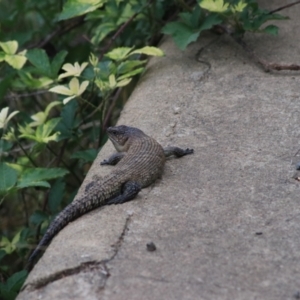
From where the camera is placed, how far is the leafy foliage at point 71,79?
16.0 ft

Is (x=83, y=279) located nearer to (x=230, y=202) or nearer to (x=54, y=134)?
(x=230, y=202)

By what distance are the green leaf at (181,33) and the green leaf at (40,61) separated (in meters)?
0.92

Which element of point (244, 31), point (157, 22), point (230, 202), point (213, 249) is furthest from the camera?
point (157, 22)

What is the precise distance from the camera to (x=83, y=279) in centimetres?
293

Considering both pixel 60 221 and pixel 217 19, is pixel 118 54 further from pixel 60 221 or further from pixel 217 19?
pixel 60 221

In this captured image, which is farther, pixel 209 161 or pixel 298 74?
pixel 298 74

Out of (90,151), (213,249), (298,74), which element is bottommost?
(90,151)

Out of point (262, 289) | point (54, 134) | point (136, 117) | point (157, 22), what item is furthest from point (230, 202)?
point (157, 22)

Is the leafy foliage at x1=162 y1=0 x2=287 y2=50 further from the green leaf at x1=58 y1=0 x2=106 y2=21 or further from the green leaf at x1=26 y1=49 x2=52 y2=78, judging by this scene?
the green leaf at x1=26 y1=49 x2=52 y2=78

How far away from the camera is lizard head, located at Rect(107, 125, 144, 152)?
442 cm

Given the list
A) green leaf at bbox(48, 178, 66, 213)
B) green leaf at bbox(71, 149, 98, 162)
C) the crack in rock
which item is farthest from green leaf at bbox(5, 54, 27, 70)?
the crack in rock

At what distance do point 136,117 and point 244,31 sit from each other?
4.22ft

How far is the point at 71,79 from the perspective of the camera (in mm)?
5148

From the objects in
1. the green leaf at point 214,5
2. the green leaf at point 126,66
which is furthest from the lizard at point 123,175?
the green leaf at point 214,5
